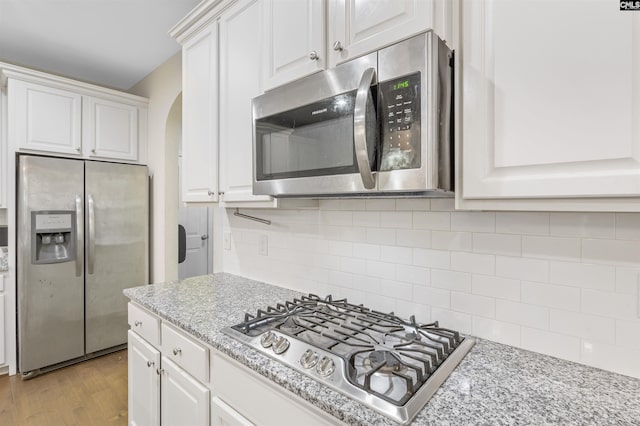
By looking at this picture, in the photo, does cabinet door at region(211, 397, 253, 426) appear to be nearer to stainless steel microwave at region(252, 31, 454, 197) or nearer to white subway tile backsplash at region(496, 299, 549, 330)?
stainless steel microwave at region(252, 31, 454, 197)

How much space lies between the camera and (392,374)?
858 mm

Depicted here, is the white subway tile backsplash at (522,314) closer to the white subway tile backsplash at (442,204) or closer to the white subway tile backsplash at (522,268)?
the white subway tile backsplash at (522,268)

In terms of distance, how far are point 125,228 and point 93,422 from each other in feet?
5.19

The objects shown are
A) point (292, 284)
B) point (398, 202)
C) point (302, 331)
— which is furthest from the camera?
point (292, 284)

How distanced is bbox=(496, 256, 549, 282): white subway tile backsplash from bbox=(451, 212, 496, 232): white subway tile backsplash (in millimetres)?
112

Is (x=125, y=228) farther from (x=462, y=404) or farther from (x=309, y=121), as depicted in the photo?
Result: (x=462, y=404)

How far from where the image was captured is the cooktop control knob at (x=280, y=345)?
1026mm

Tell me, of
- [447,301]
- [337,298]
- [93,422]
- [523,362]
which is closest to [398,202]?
[447,301]

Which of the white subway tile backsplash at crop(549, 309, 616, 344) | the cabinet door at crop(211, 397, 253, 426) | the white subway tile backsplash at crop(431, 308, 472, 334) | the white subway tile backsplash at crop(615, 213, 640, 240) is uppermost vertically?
the white subway tile backsplash at crop(615, 213, 640, 240)

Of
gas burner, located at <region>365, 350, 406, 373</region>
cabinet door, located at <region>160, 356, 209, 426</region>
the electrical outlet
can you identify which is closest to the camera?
gas burner, located at <region>365, 350, 406, 373</region>

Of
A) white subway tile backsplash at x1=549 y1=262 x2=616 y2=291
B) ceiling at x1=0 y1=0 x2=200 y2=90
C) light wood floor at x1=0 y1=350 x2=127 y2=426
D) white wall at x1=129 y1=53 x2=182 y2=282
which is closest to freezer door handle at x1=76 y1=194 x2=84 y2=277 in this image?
white wall at x1=129 y1=53 x2=182 y2=282

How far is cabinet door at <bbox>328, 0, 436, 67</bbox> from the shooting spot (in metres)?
0.96

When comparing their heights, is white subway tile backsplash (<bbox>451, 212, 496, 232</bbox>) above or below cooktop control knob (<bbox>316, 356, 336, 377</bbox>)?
above

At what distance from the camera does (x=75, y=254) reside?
2.80 metres
